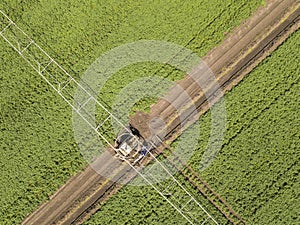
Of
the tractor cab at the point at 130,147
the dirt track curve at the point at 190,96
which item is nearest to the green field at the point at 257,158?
the dirt track curve at the point at 190,96

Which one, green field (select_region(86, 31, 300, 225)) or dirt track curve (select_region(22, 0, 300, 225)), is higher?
dirt track curve (select_region(22, 0, 300, 225))

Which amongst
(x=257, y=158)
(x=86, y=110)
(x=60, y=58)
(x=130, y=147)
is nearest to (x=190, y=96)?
(x=130, y=147)

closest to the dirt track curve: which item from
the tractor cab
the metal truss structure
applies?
the tractor cab

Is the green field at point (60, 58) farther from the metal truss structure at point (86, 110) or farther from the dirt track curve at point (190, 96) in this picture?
the dirt track curve at point (190, 96)

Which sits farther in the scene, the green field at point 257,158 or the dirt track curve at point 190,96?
the dirt track curve at point 190,96

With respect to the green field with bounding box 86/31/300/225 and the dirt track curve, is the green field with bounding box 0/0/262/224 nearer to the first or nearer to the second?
the dirt track curve

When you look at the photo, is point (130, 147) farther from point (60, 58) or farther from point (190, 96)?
point (60, 58)

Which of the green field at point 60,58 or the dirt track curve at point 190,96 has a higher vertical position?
the green field at point 60,58

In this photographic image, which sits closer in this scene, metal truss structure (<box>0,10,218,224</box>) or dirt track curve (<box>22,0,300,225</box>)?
metal truss structure (<box>0,10,218,224</box>)
